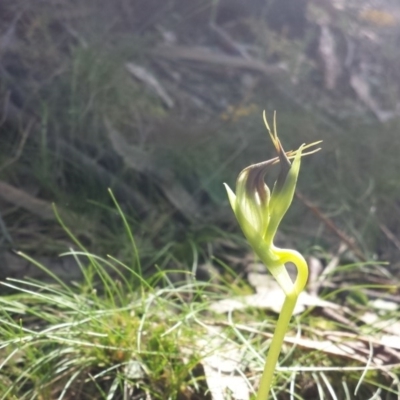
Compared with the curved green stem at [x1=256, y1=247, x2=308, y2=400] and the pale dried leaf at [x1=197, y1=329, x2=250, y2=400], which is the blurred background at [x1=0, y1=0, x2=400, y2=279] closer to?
the pale dried leaf at [x1=197, y1=329, x2=250, y2=400]

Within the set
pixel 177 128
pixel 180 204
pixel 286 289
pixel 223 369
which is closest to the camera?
pixel 286 289

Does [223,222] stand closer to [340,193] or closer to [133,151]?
[133,151]

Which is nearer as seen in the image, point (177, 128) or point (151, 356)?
point (151, 356)

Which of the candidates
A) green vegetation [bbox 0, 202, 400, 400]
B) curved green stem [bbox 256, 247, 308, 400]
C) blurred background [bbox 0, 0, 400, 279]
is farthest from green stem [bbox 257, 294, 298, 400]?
blurred background [bbox 0, 0, 400, 279]

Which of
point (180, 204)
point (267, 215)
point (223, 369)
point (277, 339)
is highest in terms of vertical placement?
point (267, 215)

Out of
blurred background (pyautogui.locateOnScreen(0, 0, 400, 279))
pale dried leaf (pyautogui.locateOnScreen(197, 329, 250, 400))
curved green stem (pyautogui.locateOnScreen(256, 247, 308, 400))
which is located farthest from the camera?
blurred background (pyautogui.locateOnScreen(0, 0, 400, 279))

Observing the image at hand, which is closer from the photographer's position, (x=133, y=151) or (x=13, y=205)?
(x=13, y=205)

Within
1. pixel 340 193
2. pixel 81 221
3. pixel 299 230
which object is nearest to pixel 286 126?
pixel 340 193

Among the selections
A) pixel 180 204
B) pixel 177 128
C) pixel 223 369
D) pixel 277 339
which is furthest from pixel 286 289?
pixel 177 128

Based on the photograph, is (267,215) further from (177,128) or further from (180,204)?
(177,128)
